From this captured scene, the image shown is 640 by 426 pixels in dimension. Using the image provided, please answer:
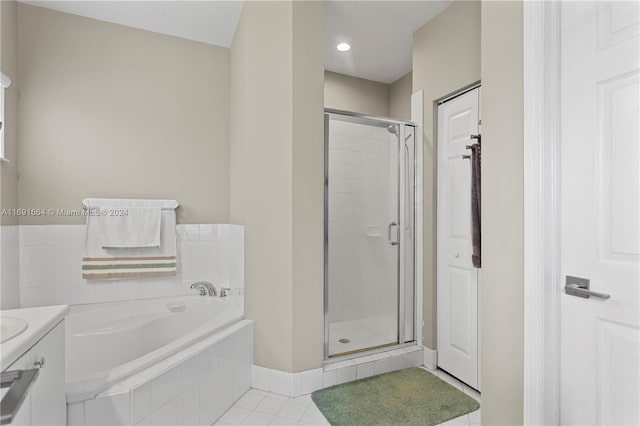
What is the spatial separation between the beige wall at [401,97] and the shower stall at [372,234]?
3.99ft

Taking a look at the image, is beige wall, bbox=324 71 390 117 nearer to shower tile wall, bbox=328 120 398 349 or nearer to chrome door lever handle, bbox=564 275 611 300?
shower tile wall, bbox=328 120 398 349

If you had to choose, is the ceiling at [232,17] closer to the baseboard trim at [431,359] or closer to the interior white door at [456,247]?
the interior white door at [456,247]

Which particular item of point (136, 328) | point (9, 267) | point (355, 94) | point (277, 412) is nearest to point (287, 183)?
point (277, 412)

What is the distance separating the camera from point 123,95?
2.69 m

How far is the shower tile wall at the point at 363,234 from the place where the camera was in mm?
2617

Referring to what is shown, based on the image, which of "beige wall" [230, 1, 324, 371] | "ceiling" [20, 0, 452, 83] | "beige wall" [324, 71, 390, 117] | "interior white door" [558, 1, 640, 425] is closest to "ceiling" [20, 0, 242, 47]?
"ceiling" [20, 0, 452, 83]

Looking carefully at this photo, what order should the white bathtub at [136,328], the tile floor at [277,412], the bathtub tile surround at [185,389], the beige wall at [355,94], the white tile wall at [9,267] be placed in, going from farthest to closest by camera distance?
the beige wall at [355,94], the white tile wall at [9,267], the white bathtub at [136,328], the tile floor at [277,412], the bathtub tile surround at [185,389]

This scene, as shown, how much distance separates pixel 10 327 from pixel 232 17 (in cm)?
245

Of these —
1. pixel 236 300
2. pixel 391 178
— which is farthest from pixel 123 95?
pixel 391 178

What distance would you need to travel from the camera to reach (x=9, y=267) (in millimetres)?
2268

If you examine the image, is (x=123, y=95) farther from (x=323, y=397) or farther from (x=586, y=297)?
(x=586, y=297)

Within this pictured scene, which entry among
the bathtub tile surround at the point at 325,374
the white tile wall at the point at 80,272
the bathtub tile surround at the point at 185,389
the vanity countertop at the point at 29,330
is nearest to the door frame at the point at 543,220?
the bathtub tile surround at the point at 325,374

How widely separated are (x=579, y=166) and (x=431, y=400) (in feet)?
5.07

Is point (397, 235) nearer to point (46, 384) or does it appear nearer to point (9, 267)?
point (46, 384)
